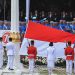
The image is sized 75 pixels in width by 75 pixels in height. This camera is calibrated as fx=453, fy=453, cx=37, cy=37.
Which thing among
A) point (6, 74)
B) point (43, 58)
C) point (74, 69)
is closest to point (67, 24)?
point (43, 58)

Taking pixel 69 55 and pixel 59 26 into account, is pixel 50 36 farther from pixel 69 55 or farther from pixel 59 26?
pixel 59 26

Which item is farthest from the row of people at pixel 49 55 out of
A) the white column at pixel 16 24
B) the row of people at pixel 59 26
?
the row of people at pixel 59 26

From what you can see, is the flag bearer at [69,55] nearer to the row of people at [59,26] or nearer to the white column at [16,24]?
the white column at [16,24]

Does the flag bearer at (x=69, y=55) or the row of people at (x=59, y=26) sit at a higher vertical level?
the row of people at (x=59, y=26)

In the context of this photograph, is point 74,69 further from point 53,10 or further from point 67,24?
point 53,10

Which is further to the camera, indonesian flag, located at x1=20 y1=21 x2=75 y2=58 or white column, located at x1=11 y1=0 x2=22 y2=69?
white column, located at x1=11 y1=0 x2=22 y2=69

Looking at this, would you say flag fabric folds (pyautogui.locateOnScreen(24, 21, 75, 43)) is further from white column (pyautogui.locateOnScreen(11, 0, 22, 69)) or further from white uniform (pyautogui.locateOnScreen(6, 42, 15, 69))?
white column (pyautogui.locateOnScreen(11, 0, 22, 69))

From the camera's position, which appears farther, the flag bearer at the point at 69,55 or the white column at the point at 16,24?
the white column at the point at 16,24

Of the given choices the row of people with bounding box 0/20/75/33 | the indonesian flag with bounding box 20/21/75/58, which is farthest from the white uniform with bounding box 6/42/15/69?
the row of people with bounding box 0/20/75/33

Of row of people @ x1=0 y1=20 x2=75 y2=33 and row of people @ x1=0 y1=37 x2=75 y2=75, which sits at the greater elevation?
row of people @ x1=0 y1=20 x2=75 y2=33


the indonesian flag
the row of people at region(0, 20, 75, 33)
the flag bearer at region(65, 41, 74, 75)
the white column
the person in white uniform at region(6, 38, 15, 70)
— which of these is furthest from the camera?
the row of people at region(0, 20, 75, 33)

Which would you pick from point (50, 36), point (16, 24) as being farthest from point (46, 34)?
point (16, 24)

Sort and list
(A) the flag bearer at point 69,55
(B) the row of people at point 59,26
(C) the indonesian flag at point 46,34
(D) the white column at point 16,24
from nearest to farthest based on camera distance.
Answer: (A) the flag bearer at point 69,55 < (C) the indonesian flag at point 46,34 < (D) the white column at point 16,24 < (B) the row of people at point 59,26

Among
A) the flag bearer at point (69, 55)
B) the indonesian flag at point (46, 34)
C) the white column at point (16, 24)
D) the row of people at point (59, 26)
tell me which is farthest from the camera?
the row of people at point (59, 26)
